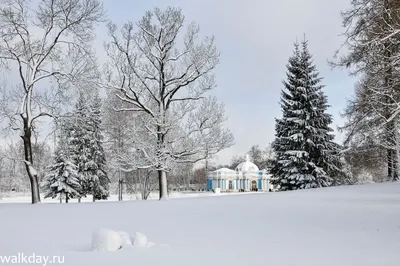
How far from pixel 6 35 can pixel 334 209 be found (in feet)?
45.8

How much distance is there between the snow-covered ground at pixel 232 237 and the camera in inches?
185

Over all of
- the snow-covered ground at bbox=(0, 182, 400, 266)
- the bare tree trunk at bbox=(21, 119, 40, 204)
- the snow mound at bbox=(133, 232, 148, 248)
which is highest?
the bare tree trunk at bbox=(21, 119, 40, 204)

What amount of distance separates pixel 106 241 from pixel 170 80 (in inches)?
512

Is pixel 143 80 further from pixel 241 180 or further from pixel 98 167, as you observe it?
pixel 241 180

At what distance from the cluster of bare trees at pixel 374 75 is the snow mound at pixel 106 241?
531cm

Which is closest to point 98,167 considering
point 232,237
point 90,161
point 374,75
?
point 90,161

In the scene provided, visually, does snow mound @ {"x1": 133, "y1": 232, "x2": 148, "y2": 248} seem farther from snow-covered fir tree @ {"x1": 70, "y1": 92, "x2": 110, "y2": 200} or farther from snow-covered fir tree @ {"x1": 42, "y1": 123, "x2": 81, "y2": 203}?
snow-covered fir tree @ {"x1": 70, "y1": 92, "x2": 110, "y2": 200}

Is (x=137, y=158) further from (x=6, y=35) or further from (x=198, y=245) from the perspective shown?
(x=198, y=245)

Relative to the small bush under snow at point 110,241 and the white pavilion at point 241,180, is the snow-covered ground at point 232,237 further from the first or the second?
the white pavilion at point 241,180

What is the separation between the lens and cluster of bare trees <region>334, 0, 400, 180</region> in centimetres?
768

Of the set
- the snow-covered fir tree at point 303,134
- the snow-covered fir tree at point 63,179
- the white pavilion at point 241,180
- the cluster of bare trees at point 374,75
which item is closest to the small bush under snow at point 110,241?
the cluster of bare trees at point 374,75

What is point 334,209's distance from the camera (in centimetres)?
957

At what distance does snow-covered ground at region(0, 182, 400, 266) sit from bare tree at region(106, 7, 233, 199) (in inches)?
305

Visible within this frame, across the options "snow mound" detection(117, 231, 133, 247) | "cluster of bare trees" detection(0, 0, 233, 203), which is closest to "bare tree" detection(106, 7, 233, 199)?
"cluster of bare trees" detection(0, 0, 233, 203)
